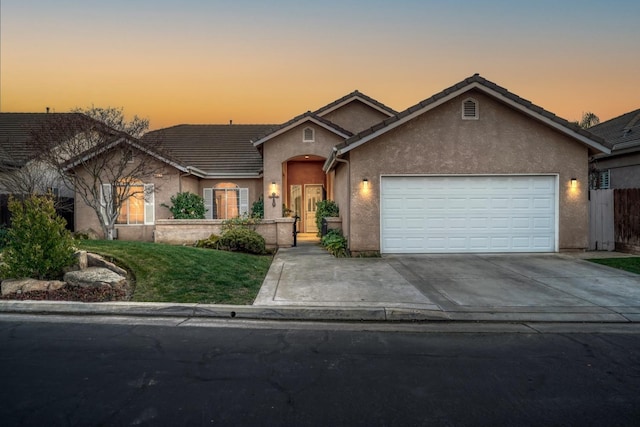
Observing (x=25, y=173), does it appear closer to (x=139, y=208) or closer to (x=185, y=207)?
(x=139, y=208)

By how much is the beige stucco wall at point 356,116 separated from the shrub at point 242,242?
9561mm

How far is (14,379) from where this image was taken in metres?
3.81

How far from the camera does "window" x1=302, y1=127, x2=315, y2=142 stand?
1719 centimetres

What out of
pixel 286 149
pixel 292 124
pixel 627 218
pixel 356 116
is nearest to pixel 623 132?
pixel 627 218

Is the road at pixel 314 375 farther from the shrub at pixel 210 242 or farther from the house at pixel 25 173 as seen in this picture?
the house at pixel 25 173

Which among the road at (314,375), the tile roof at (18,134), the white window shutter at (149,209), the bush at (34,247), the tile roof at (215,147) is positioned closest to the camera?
the road at (314,375)

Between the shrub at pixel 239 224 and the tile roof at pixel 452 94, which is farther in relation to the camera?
the shrub at pixel 239 224

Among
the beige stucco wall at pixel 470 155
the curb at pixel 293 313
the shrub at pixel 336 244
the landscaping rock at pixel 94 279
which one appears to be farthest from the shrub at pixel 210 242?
the curb at pixel 293 313

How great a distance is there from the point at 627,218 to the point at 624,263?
9.35 ft

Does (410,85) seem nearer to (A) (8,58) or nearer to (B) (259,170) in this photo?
(B) (259,170)

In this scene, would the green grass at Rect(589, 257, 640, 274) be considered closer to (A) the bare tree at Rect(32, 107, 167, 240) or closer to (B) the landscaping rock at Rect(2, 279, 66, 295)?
(B) the landscaping rock at Rect(2, 279, 66, 295)

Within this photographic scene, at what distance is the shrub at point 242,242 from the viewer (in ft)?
41.9

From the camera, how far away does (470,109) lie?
39.6 feet

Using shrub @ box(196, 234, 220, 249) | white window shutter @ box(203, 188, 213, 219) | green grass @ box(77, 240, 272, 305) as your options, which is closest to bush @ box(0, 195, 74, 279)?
green grass @ box(77, 240, 272, 305)
